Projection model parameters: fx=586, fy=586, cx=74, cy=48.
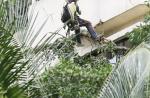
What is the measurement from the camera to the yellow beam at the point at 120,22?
16.9 metres

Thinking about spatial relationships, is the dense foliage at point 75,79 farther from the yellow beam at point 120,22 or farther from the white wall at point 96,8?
the white wall at point 96,8

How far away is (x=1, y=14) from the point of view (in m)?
3.75

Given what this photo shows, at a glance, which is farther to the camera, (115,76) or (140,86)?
(115,76)

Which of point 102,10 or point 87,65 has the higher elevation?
point 102,10

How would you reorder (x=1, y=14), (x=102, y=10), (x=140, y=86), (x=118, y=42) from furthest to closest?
(x=102, y=10) < (x=118, y=42) < (x=140, y=86) < (x=1, y=14)

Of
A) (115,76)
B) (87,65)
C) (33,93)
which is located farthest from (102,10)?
(33,93)

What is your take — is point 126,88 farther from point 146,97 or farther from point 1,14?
point 1,14

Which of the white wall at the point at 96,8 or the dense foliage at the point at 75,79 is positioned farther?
the white wall at the point at 96,8

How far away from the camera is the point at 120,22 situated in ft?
56.7

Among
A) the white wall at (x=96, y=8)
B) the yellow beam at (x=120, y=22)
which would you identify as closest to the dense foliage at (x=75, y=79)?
the yellow beam at (x=120, y=22)

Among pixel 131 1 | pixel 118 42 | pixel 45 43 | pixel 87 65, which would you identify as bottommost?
pixel 45 43

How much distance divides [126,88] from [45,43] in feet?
3.81

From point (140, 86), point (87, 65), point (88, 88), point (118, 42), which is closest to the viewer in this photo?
point (140, 86)

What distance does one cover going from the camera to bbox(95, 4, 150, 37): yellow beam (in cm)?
1691
